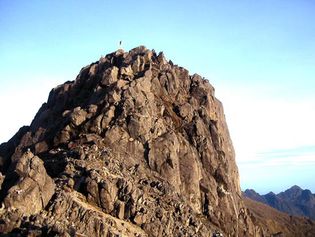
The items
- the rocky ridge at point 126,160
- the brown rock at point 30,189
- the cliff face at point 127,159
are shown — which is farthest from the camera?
the cliff face at point 127,159

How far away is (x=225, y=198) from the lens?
411 ft

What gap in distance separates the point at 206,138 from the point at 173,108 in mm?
13459

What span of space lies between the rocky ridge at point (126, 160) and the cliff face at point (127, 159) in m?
0.26

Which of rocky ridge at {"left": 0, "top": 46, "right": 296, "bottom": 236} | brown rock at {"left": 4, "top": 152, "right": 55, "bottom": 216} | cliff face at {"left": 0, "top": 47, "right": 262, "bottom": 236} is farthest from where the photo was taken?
cliff face at {"left": 0, "top": 47, "right": 262, "bottom": 236}

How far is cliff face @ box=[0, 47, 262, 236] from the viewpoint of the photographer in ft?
303

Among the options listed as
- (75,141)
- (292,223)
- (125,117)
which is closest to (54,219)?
(75,141)

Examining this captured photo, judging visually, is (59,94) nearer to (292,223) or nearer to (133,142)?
(133,142)

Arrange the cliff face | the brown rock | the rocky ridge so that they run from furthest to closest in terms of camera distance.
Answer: the cliff face, the rocky ridge, the brown rock

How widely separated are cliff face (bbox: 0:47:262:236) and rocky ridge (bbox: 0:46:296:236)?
26 centimetres

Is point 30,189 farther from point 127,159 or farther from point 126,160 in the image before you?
point 127,159

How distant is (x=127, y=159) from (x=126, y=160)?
473 mm

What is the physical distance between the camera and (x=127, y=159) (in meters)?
114

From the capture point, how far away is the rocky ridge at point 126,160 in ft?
302

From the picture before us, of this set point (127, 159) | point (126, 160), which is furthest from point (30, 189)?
point (127, 159)
